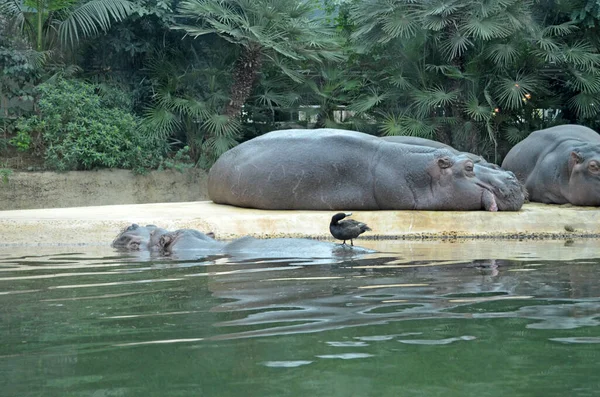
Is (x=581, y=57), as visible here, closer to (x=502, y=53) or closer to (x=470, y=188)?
(x=502, y=53)

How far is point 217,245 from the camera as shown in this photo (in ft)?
25.2

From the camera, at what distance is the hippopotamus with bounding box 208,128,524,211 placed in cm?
1027

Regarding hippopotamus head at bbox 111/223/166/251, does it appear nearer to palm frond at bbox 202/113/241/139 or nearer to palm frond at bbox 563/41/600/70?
palm frond at bbox 202/113/241/139

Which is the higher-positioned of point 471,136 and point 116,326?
point 471,136

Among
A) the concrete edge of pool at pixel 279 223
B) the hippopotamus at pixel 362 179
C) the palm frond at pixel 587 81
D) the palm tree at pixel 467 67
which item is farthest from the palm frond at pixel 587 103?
the concrete edge of pool at pixel 279 223

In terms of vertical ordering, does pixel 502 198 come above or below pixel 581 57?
below

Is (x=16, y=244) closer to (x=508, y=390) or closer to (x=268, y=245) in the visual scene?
(x=268, y=245)

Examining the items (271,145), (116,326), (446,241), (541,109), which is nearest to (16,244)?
(271,145)

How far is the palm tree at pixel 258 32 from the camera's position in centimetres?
1548

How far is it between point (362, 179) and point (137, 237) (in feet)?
10.6

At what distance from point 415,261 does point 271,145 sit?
4529 millimetres

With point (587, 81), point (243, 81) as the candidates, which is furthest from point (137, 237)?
point (587, 81)

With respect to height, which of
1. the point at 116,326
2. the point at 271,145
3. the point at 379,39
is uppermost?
the point at 379,39

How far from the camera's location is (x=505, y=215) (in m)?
9.78
